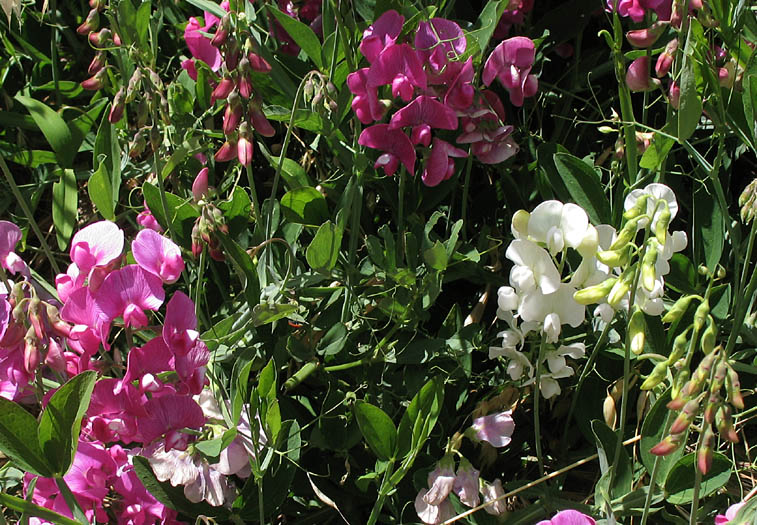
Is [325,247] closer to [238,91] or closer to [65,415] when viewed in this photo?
[238,91]

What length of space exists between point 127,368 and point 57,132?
68 centimetres

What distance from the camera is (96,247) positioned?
1.22 meters

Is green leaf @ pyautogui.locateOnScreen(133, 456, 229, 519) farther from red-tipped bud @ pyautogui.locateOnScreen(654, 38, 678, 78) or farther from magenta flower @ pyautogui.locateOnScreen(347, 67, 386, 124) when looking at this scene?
red-tipped bud @ pyautogui.locateOnScreen(654, 38, 678, 78)

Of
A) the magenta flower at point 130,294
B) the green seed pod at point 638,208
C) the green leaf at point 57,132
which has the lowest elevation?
the green leaf at point 57,132

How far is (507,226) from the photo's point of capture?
64.5 inches

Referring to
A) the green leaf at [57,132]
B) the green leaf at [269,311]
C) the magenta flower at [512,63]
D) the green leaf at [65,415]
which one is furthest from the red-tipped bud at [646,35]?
the green leaf at [57,132]

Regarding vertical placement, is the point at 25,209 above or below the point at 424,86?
below

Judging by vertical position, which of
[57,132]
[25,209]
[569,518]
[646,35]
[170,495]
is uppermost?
[646,35]

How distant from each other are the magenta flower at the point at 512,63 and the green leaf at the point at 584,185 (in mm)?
141

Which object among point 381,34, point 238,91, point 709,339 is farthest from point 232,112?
point 709,339

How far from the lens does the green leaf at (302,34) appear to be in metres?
1.40

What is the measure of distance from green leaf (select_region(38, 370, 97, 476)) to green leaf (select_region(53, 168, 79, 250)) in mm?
581

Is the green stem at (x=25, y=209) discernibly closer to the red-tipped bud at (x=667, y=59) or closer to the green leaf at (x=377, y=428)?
the green leaf at (x=377, y=428)

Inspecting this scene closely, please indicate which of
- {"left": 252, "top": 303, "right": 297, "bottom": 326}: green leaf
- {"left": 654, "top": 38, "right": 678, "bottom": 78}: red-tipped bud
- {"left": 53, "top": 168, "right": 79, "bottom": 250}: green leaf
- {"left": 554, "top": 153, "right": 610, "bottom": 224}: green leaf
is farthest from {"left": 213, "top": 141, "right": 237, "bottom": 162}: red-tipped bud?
{"left": 654, "top": 38, "right": 678, "bottom": 78}: red-tipped bud
